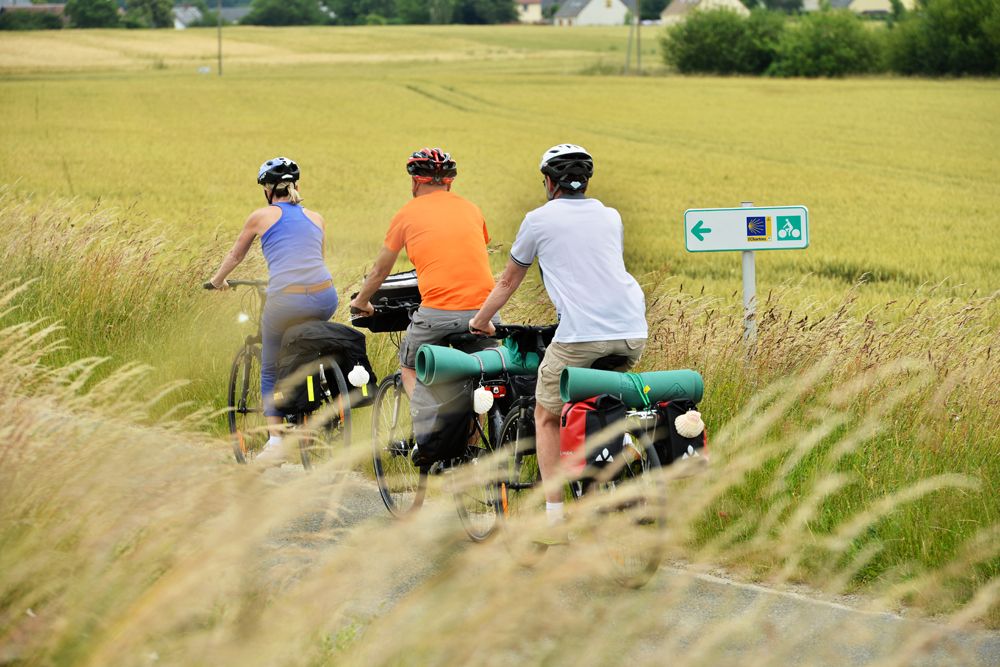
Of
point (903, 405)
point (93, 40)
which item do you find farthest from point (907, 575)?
point (93, 40)

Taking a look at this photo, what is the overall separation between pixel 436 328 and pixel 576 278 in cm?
123

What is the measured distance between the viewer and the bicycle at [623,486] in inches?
197

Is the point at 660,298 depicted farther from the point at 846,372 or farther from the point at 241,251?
the point at 241,251

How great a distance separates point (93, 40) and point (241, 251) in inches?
3323

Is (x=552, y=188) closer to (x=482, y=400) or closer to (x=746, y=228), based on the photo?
(x=482, y=400)

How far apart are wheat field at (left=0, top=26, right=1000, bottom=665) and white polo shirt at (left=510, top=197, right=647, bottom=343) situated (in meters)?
0.82

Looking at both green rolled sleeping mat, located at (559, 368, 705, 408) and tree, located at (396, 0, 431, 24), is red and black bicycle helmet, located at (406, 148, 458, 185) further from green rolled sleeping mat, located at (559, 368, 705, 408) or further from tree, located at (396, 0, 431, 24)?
tree, located at (396, 0, 431, 24)

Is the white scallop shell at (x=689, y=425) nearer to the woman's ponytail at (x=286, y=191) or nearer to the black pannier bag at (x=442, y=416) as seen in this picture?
the black pannier bag at (x=442, y=416)

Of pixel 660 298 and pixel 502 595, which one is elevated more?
pixel 502 595

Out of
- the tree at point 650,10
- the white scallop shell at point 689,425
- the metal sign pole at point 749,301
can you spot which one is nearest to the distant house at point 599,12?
the tree at point 650,10

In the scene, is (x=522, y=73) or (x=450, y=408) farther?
(x=522, y=73)

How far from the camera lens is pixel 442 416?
6520 millimetres

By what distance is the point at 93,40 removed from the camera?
86625 mm

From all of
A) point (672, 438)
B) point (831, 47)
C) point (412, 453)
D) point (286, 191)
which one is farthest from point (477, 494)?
point (831, 47)
